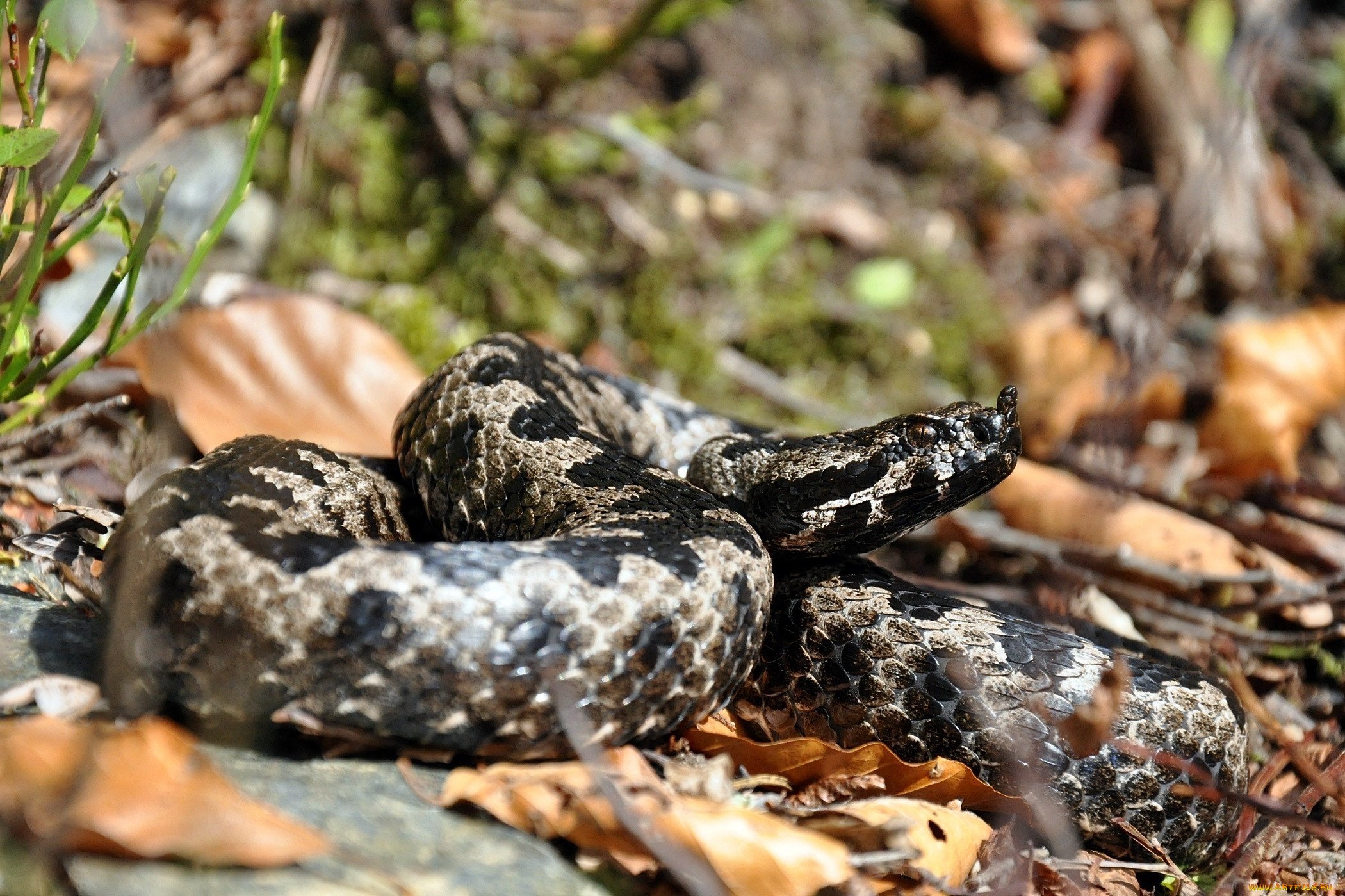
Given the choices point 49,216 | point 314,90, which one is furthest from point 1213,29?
point 49,216

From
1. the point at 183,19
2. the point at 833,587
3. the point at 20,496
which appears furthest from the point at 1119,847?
the point at 183,19

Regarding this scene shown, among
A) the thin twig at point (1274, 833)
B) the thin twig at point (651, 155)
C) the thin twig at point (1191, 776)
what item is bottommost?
the thin twig at point (1274, 833)

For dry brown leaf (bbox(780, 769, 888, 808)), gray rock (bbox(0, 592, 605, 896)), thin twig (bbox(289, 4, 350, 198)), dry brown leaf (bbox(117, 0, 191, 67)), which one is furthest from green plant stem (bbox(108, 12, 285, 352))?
dry brown leaf (bbox(117, 0, 191, 67))

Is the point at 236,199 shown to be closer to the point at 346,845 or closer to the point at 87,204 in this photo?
the point at 87,204

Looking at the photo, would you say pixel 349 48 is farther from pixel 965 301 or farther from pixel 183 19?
pixel 965 301

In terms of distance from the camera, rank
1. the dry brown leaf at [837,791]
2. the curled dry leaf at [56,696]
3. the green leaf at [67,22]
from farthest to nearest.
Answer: the dry brown leaf at [837,791]
the green leaf at [67,22]
the curled dry leaf at [56,696]

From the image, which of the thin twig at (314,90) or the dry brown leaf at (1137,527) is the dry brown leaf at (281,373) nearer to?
the thin twig at (314,90)

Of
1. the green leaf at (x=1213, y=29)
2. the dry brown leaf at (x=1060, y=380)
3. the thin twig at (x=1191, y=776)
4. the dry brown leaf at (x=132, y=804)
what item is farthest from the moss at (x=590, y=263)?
the dry brown leaf at (x=132, y=804)

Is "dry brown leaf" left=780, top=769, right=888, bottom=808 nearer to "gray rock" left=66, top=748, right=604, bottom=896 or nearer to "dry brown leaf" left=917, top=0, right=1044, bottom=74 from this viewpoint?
"gray rock" left=66, top=748, right=604, bottom=896
